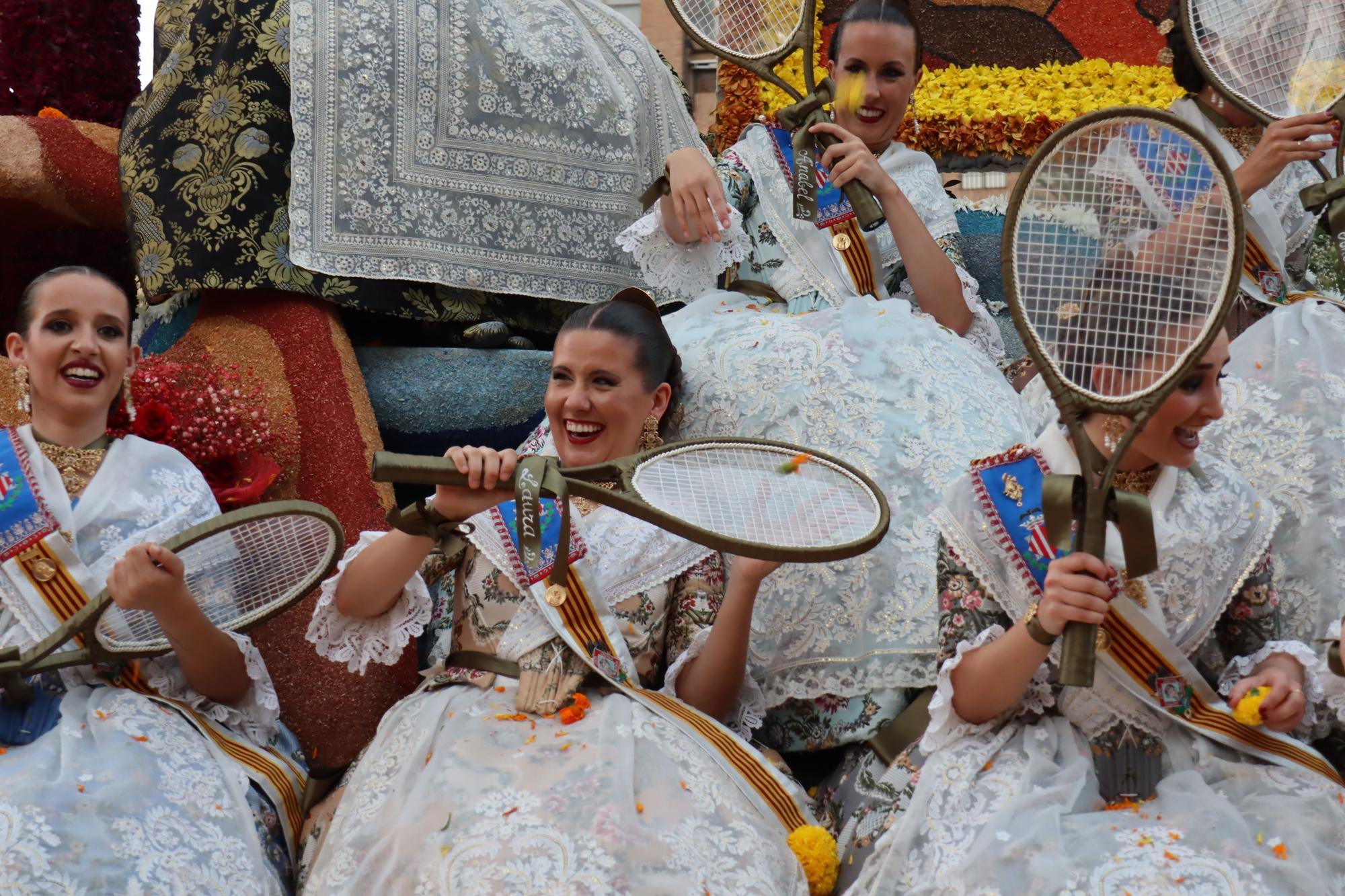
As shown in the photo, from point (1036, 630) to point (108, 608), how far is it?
5.54 ft

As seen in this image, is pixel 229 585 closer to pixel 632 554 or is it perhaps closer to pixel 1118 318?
pixel 632 554

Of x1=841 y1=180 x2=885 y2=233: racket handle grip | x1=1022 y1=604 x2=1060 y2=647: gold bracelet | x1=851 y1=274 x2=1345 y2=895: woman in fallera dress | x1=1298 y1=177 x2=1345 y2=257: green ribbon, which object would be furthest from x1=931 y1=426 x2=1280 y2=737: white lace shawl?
x1=1298 y1=177 x2=1345 y2=257: green ribbon

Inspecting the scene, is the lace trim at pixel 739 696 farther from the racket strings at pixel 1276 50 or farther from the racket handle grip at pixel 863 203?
the racket strings at pixel 1276 50

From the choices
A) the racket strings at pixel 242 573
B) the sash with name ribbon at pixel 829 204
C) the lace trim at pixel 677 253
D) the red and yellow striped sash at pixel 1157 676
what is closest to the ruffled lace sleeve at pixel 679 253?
the lace trim at pixel 677 253

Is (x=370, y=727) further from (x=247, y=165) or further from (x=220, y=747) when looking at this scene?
(x=247, y=165)

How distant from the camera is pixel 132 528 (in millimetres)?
3260

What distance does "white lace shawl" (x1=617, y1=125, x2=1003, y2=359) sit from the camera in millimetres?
4160

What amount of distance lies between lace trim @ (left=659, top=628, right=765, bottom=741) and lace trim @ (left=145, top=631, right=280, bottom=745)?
80 centimetres

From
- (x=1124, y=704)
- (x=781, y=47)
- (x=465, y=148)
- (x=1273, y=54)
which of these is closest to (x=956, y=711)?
(x=1124, y=704)

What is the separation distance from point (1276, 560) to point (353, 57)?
2.75 metres

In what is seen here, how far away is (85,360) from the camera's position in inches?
132

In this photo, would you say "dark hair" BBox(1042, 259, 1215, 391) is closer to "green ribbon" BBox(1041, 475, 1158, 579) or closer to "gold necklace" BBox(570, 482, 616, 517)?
"green ribbon" BBox(1041, 475, 1158, 579)

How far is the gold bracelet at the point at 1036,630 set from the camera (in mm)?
2490

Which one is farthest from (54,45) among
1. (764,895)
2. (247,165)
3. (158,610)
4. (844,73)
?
(764,895)
